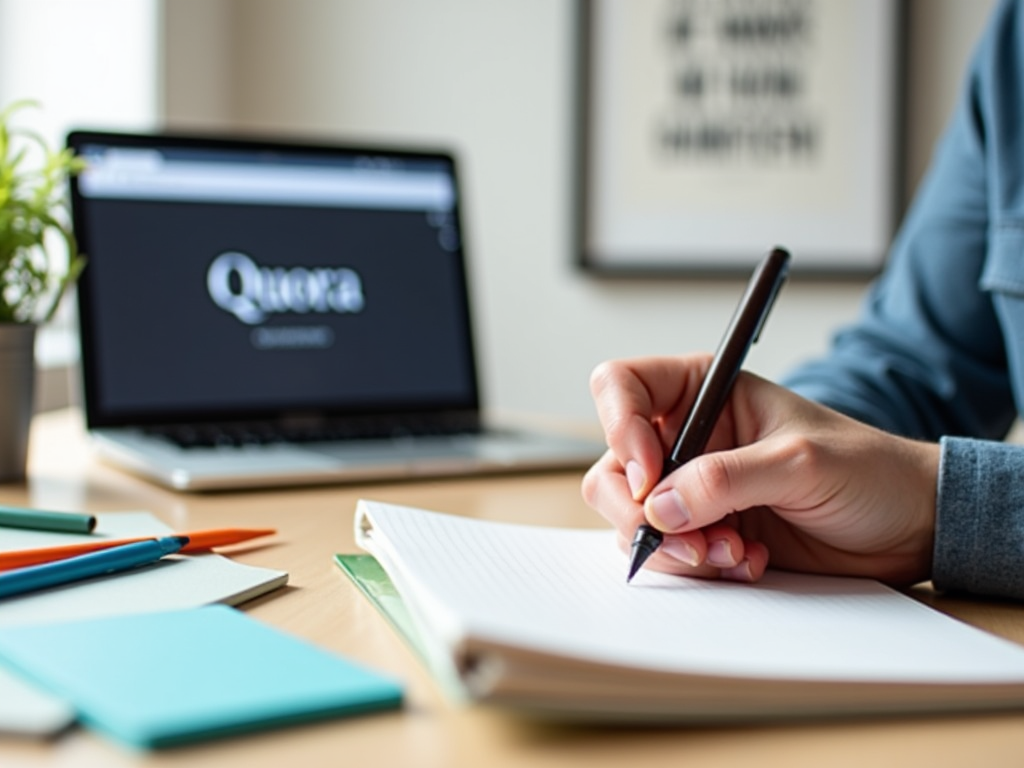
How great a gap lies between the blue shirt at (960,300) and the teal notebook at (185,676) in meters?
0.56

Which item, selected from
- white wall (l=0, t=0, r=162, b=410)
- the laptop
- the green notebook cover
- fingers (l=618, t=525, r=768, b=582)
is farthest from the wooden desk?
white wall (l=0, t=0, r=162, b=410)

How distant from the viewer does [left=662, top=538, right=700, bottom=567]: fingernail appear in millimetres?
586

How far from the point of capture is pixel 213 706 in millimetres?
391

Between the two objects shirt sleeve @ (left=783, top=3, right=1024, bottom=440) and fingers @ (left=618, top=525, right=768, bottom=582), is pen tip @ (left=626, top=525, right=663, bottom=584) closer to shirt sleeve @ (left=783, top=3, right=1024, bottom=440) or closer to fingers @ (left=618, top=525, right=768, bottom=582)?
fingers @ (left=618, top=525, right=768, bottom=582)

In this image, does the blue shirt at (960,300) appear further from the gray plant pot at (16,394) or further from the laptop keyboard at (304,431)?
the gray plant pot at (16,394)

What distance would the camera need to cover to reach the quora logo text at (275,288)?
1118 millimetres

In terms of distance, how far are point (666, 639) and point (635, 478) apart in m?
0.17

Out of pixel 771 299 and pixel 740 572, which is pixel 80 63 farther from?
pixel 740 572

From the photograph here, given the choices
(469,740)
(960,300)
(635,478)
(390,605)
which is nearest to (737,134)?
(960,300)

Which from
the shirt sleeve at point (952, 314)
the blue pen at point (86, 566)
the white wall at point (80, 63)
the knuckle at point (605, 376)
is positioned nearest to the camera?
the blue pen at point (86, 566)

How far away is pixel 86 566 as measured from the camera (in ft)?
1.87

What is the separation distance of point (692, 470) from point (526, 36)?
155 centimetres

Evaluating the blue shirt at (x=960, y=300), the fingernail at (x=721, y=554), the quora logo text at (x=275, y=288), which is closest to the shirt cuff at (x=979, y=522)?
the fingernail at (x=721, y=554)

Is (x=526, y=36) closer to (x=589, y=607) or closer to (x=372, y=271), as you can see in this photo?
(x=372, y=271)
